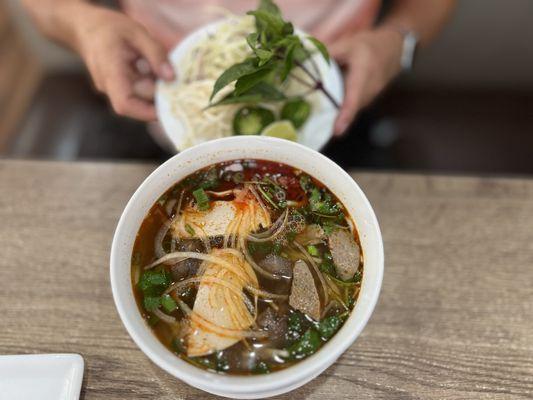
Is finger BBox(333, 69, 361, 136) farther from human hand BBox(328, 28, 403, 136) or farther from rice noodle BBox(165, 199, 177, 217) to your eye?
rice noodle BBox(165, 199, 177, 217)

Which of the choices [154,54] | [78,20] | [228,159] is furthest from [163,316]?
[78,20]

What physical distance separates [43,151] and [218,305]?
65.3 inches

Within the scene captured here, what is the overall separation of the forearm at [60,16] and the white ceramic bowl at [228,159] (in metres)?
0.92

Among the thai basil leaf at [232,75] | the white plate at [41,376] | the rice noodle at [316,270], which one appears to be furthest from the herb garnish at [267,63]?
the white plate at [41,376]

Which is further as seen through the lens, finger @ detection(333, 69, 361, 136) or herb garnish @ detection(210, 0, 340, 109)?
finger @ detection(333, 69, 361, 136)

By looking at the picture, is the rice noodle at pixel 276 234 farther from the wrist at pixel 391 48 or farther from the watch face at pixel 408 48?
the watch face at pixel 408 48

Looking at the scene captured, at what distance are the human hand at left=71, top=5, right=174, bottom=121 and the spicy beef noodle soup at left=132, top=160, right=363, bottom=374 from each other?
477 mm

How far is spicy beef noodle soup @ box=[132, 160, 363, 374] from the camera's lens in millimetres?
959

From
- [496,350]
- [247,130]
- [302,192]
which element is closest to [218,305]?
[302,192]

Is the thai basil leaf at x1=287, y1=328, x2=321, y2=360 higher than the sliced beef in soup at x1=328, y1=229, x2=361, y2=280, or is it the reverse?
the sliced beef in soup at x1=328, y1=229, x2=361, y2=280

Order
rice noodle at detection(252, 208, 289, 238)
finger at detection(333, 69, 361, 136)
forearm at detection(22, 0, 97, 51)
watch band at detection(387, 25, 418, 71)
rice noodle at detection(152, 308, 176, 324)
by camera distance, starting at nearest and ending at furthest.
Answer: rice noodle at detection(152, 308, 176, 324) → rice noodle at detection(252, 208, 289, 238) → finger at detection(333, 69, 361, 136) → forearm at detection(22, 0, 97, 51) → watch band at detection(387, 25, 418, 71)

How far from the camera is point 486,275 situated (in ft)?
4.22

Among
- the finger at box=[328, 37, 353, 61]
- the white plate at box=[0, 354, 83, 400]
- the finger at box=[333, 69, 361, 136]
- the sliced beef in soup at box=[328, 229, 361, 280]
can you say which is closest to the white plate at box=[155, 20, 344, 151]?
the finger at box=[333, 69, 361, 136]

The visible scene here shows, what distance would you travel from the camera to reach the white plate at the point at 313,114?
1.34m
